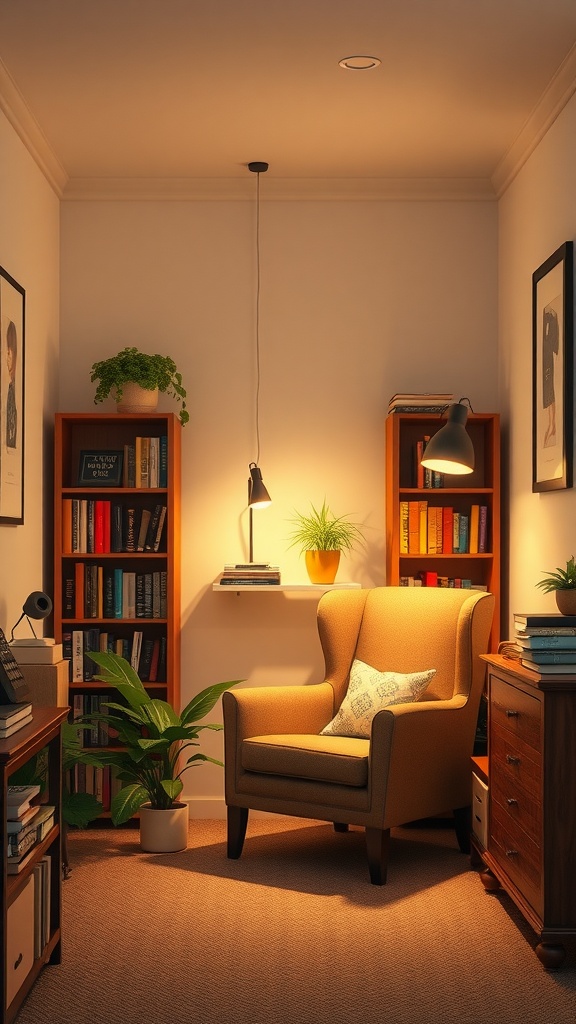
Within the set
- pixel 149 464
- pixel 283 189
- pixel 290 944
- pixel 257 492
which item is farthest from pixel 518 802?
pixel 283 189

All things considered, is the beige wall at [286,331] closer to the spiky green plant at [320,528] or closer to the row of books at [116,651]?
the spiky green plant at [320,528]

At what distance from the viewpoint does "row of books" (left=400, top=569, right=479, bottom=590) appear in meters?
5.06

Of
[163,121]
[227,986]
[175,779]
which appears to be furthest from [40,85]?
[227,986]

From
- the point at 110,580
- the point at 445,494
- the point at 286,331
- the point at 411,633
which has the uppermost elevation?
the point at 286,331

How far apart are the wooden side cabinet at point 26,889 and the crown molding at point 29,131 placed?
2383 mm

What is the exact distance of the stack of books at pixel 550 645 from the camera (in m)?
3.20

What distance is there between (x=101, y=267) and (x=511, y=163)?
199cm

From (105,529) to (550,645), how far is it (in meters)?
2.40

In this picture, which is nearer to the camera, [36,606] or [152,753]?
[36,606]

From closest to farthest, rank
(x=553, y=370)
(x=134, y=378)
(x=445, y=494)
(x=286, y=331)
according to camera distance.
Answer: (x=553, y=370), (x=134, y=378), (x=445, y=494), (x=286, y=331)

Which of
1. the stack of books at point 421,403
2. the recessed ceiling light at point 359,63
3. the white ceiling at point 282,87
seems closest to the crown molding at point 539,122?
the white ceiling at point 282,87

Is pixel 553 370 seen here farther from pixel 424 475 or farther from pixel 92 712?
pixel 92 712

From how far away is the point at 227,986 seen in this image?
9.73 feet

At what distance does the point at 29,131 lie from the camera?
452cm
